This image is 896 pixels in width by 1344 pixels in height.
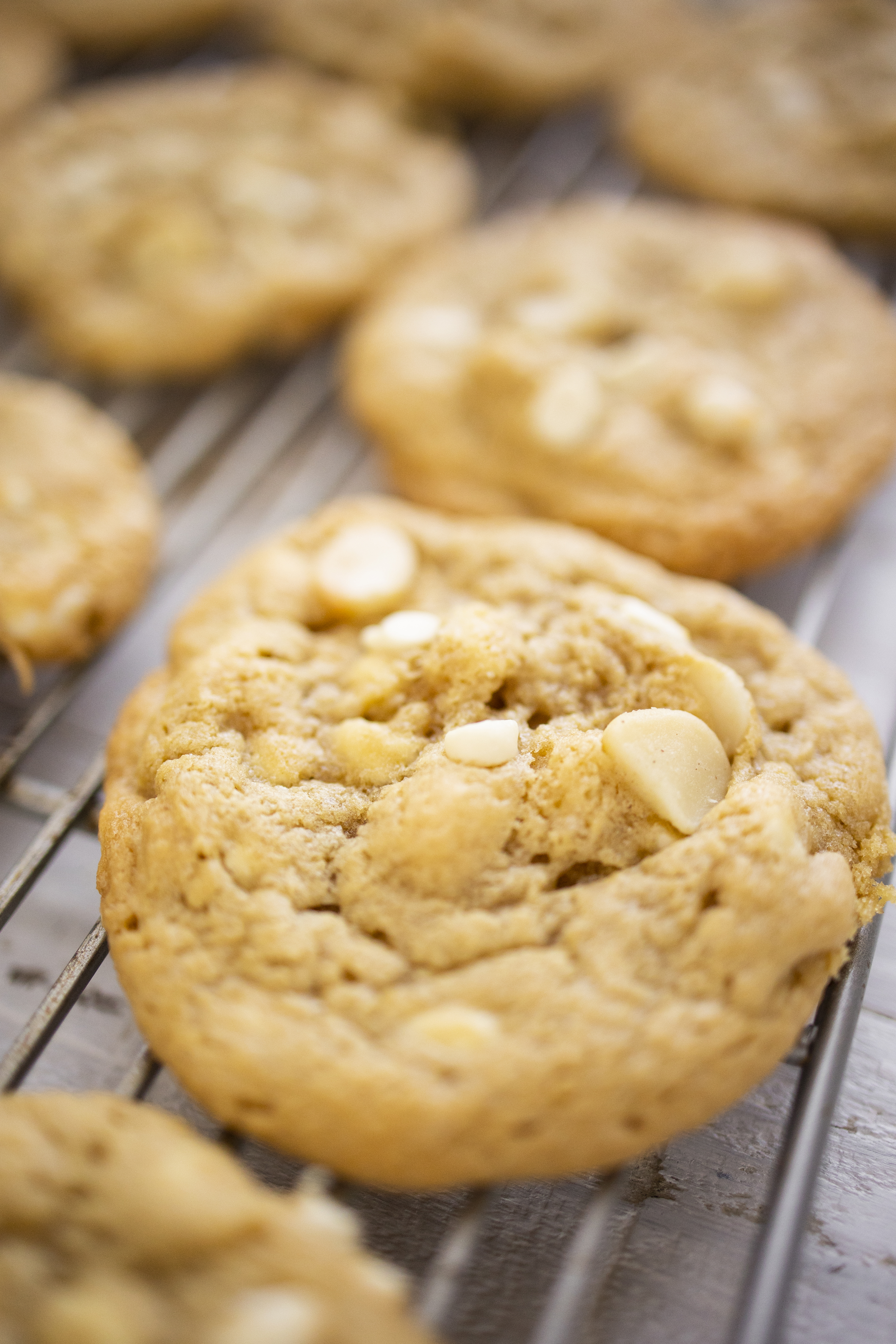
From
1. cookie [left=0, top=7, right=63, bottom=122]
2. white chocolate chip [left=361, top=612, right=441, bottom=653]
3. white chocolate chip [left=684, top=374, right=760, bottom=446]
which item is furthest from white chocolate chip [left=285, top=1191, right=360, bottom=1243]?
cookie [left=0, top=7, right=63, bottom=122]

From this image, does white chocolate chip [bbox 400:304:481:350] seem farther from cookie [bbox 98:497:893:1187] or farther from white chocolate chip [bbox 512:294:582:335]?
cookie [bbox 98:497:893:1187]

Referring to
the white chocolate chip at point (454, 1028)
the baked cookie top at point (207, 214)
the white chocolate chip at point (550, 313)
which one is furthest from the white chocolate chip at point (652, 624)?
the baked cookie top at point (207, 214)

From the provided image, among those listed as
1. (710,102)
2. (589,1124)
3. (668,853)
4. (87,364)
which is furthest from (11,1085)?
(710,102)

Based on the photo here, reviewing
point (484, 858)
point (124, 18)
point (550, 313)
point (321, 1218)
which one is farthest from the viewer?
point (124, 18)

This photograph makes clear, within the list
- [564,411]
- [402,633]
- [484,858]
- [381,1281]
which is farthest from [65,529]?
[381,1281]

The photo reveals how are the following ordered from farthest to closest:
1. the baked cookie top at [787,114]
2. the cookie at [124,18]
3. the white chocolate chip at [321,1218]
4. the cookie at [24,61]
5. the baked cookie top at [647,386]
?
the cookie at [124,18] → the cookie at [24,61] → the baked cookie top at [787,114] → the baked cookie top at [647,386] → the white chocolate chip at [321,1218]

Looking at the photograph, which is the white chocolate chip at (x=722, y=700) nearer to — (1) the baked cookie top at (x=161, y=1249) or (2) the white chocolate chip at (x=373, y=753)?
(2) the white chocolate chip at (x=373, y=753)

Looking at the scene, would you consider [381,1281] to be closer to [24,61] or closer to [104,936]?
[104,936]
